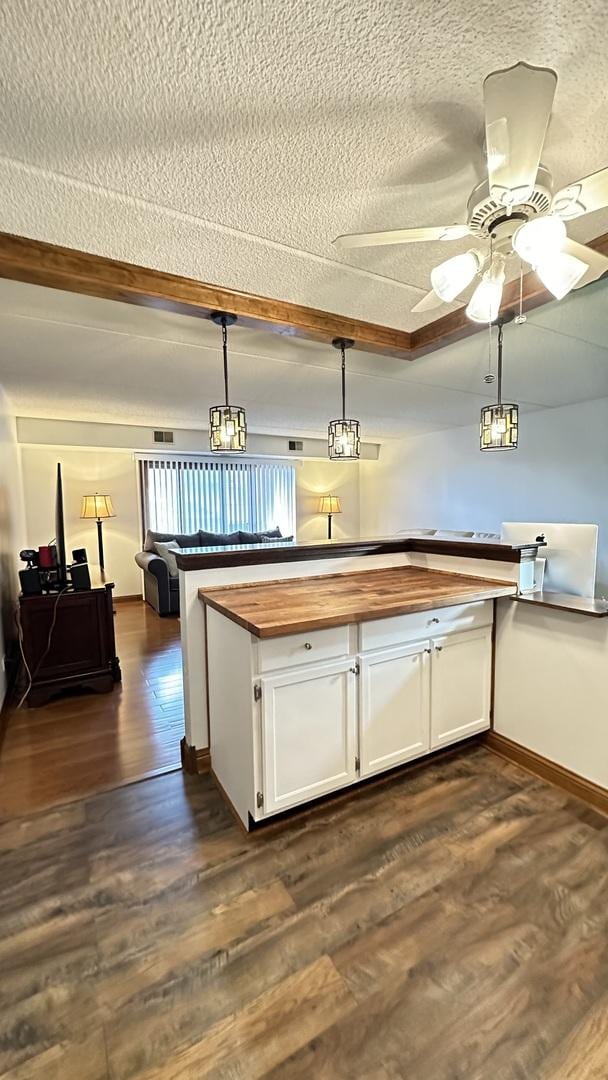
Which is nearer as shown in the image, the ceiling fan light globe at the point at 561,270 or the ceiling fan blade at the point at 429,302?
the ceiling fan light globe at the point at 561,270

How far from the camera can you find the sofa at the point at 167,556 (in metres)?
5.32

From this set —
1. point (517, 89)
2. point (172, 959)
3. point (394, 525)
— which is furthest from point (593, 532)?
point (394, 525)

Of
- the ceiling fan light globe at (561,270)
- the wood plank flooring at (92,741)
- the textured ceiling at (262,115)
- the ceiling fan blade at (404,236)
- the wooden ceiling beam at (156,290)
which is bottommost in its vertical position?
the wood plank flooring at (92,741)

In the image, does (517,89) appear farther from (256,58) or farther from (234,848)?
(234,848)

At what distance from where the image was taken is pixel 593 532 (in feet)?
8.10

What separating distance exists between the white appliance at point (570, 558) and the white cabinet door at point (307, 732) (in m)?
1.50

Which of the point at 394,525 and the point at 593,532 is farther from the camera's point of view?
the point at 394,525

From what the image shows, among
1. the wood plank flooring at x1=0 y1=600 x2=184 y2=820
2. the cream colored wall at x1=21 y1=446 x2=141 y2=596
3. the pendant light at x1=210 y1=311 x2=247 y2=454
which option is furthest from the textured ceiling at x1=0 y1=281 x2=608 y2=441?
the wood plank flooring at x1=0 y1=600 x2=184 y2=820

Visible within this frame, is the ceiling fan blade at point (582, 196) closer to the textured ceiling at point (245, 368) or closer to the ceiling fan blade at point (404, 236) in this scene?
the ceiling fan blade at point (404, 236)

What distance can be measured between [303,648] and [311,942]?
920 millimetres

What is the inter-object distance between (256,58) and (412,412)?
14.0ft

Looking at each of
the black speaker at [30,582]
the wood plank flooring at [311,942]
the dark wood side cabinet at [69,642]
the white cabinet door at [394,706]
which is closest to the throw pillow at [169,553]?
the dark wood side cabinet at [69,642]

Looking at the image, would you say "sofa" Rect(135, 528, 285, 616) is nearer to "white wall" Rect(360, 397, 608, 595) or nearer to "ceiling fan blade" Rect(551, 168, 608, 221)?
"white wall" Rect(360, 397, 608, 595)

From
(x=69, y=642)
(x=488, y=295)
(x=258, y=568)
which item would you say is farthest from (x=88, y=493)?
(x=488, y=295)
